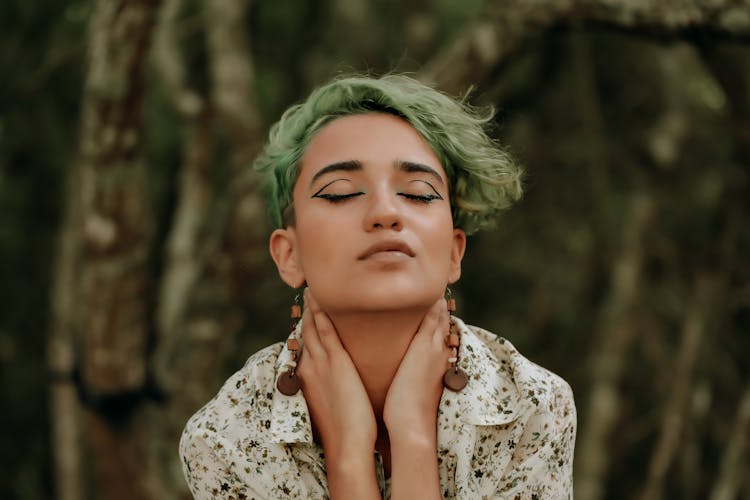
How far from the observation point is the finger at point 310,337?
1.94m

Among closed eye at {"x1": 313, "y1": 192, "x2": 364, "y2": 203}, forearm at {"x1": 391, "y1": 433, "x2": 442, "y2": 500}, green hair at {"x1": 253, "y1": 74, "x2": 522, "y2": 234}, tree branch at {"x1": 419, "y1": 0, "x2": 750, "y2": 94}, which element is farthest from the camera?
tree branch at {"x1": 419, "y1": 0, "x2": 750, "y2": 94}

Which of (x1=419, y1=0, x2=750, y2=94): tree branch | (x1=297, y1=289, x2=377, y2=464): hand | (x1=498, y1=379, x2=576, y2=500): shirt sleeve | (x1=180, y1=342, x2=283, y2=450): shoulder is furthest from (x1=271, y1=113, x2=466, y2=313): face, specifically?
(x1=419, y1=0, x2=750, y2=94): tree branch

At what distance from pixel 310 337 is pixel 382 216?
0.36 meters

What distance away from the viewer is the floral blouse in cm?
183

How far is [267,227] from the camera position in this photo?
13.4 ft

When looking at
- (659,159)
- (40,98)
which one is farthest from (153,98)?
(659,159)

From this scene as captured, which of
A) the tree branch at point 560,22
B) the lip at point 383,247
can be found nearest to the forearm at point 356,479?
the lip at point 383,247

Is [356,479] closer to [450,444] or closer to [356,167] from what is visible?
[450,444]

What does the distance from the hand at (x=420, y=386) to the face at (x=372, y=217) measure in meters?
0.11

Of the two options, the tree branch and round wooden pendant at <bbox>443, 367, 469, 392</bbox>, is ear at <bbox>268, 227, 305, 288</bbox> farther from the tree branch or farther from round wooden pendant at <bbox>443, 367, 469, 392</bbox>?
the tree branch

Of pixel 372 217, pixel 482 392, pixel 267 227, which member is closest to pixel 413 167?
pixel 372 217

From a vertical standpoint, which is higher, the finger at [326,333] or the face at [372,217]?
the face at [372,217]

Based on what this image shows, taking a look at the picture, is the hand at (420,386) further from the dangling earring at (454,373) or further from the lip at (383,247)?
the lip at (383,247)

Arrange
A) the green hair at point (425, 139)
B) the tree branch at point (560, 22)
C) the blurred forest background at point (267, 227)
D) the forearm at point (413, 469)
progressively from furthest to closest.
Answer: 1. the blurred forest background at point (267, 227)
2. the tree branch at point (560, 22)
3. the green hair at point (425, 139)
4. the forearm at point (413, 469)
